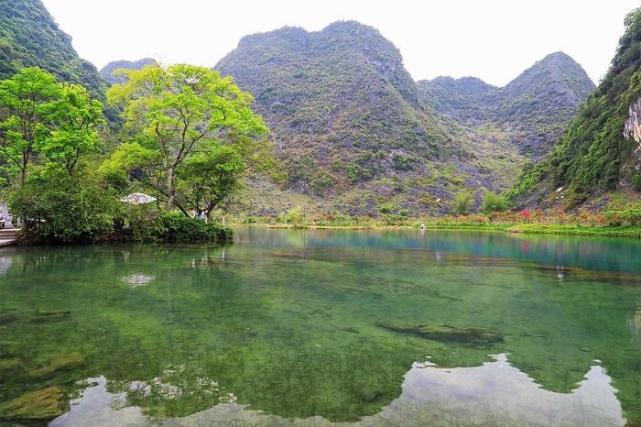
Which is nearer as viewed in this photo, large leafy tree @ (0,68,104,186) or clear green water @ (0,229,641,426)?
clear green water @ (0,229,641,426)

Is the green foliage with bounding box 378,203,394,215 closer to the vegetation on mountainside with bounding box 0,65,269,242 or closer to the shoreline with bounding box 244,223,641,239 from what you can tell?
the shoreline with bounding box 244,223,641,239

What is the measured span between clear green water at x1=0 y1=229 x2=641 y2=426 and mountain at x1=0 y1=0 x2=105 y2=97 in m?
71.0

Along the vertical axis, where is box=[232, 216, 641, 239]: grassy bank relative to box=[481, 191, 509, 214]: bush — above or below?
below

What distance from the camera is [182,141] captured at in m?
26.9

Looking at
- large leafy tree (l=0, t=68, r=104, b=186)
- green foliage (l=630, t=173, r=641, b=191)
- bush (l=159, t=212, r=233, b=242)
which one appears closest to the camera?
large leafy tree (l=0, t=68, r=104, b=186)

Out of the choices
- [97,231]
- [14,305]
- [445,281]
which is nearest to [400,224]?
[97,231]

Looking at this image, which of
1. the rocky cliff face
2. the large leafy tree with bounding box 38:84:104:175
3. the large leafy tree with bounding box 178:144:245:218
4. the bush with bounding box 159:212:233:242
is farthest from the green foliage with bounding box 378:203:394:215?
the large leafy tree with bounding box 38:84:104:175

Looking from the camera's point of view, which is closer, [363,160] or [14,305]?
[14,305]

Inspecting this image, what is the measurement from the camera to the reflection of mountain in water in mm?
3873

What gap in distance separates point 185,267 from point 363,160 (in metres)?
113

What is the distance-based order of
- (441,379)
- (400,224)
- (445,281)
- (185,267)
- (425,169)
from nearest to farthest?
(441,379)
(445,281)
(185,267)
(400,224)
(425,169)

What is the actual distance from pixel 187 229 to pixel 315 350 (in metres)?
21.2

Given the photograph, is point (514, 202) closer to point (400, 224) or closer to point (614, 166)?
point (614, 166)

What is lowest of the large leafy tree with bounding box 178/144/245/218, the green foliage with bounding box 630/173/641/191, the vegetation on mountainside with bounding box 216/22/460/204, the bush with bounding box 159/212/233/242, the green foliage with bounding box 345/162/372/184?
the bush with bounding box 159/212/233/242
